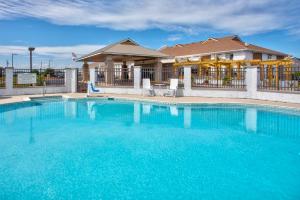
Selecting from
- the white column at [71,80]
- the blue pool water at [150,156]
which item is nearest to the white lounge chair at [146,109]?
the blue pool water at [150,156]

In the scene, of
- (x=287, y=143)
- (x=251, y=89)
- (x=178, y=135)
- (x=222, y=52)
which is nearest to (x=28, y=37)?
(x=222, y=52)

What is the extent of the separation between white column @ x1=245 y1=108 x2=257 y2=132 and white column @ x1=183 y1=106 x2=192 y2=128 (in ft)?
7.13

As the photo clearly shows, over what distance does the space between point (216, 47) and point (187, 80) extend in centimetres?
1799

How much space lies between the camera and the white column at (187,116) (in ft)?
33.4

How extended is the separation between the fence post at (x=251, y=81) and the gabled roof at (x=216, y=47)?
1634 centimetres

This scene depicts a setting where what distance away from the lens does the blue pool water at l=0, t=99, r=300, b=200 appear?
14.5 feet

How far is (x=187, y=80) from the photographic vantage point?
17266 millimetres

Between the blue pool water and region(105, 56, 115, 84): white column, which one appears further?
region(105, 56, 115, 84): white column

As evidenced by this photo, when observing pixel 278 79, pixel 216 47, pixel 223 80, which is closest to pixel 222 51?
pixel 216 47

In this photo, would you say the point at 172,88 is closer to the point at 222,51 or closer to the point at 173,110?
the point at 173,110

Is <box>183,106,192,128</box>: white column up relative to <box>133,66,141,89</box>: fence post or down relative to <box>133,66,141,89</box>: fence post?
down

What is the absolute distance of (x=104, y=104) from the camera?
1545 centimetres

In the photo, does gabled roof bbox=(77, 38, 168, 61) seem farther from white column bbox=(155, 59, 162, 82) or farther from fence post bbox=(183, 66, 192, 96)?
fence post bbox=(183, 66, 192, 96)

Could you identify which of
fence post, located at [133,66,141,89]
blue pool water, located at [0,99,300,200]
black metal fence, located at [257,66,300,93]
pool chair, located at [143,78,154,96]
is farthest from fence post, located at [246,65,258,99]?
fence post, located at [133,66,141,89]
